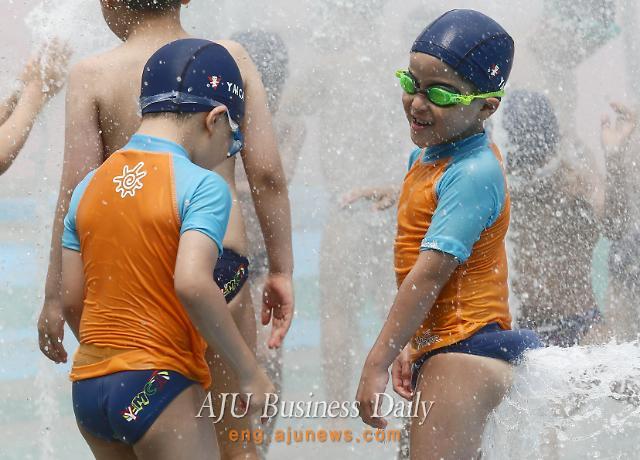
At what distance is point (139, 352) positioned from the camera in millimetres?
2465

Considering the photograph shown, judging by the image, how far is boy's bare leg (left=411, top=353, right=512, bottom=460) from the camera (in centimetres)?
266

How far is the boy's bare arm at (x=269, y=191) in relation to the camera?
3.16 m

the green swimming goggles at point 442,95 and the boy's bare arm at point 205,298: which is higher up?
the green swimming goggles at point 442,95

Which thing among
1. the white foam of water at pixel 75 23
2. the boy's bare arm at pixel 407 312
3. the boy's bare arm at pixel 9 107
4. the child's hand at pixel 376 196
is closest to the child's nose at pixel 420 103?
the boy's bare arm at pixel 407 312

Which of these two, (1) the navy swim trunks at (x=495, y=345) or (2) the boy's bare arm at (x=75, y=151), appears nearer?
(1) the navy swim trunks at (x=495, y=345)

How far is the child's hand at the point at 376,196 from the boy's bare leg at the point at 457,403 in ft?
4.62

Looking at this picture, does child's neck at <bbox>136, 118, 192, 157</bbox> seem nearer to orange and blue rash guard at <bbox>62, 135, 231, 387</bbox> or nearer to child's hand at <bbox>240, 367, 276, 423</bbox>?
orange and blue rash guard at <bbox>62, 135, 231, 387</bbox>

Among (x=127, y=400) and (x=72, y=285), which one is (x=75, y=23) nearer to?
(x=72, y=285)

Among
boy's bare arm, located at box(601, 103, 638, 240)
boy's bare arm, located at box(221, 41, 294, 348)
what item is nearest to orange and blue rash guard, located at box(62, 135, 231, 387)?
boy's bare arm, located at box(221, 41, 294, 348)

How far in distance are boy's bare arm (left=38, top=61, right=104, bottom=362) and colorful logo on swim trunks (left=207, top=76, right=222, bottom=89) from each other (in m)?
0.54

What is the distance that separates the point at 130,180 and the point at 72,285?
1.08 feet

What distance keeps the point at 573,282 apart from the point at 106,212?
2.29 meters

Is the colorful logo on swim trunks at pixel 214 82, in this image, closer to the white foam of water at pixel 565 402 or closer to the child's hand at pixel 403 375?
the child's hand at pixel 403 375

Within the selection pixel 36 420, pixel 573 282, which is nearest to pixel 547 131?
pixel 573 282
